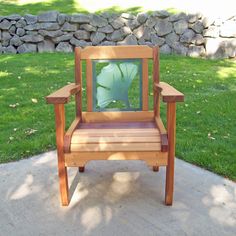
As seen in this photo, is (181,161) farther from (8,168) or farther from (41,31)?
(41,31)

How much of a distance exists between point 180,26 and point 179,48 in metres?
0.59

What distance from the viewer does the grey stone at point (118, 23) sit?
34.1 feet

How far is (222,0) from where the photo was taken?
12.8 m

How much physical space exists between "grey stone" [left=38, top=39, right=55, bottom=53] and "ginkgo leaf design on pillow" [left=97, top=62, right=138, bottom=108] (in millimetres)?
7509

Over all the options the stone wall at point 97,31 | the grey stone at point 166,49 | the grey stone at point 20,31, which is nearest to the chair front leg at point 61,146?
the stone wall at point 97,31

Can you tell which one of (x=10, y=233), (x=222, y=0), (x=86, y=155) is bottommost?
(x=10, y=233)

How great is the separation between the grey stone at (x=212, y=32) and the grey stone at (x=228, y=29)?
0.52 feet

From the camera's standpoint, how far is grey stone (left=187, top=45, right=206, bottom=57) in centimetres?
980

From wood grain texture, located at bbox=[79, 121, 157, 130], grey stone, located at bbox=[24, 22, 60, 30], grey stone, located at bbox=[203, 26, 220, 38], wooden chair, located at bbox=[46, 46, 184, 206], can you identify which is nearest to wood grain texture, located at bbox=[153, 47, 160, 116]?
wooden chair, located at bbox=[46, 46, 184, 206]

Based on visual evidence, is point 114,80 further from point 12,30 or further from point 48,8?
point 48,8

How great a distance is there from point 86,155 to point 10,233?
730mm

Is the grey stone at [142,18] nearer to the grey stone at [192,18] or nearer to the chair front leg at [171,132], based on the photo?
the grey stone at [192,18]

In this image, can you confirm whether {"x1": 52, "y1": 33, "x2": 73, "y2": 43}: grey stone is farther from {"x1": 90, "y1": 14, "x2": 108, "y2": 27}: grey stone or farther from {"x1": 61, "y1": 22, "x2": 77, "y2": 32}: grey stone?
{"x1": 90, "y1": 14, "x2": 108, "y2": 27}: grey stone

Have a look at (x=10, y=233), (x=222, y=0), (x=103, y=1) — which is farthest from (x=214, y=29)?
(x=10, y=233)
